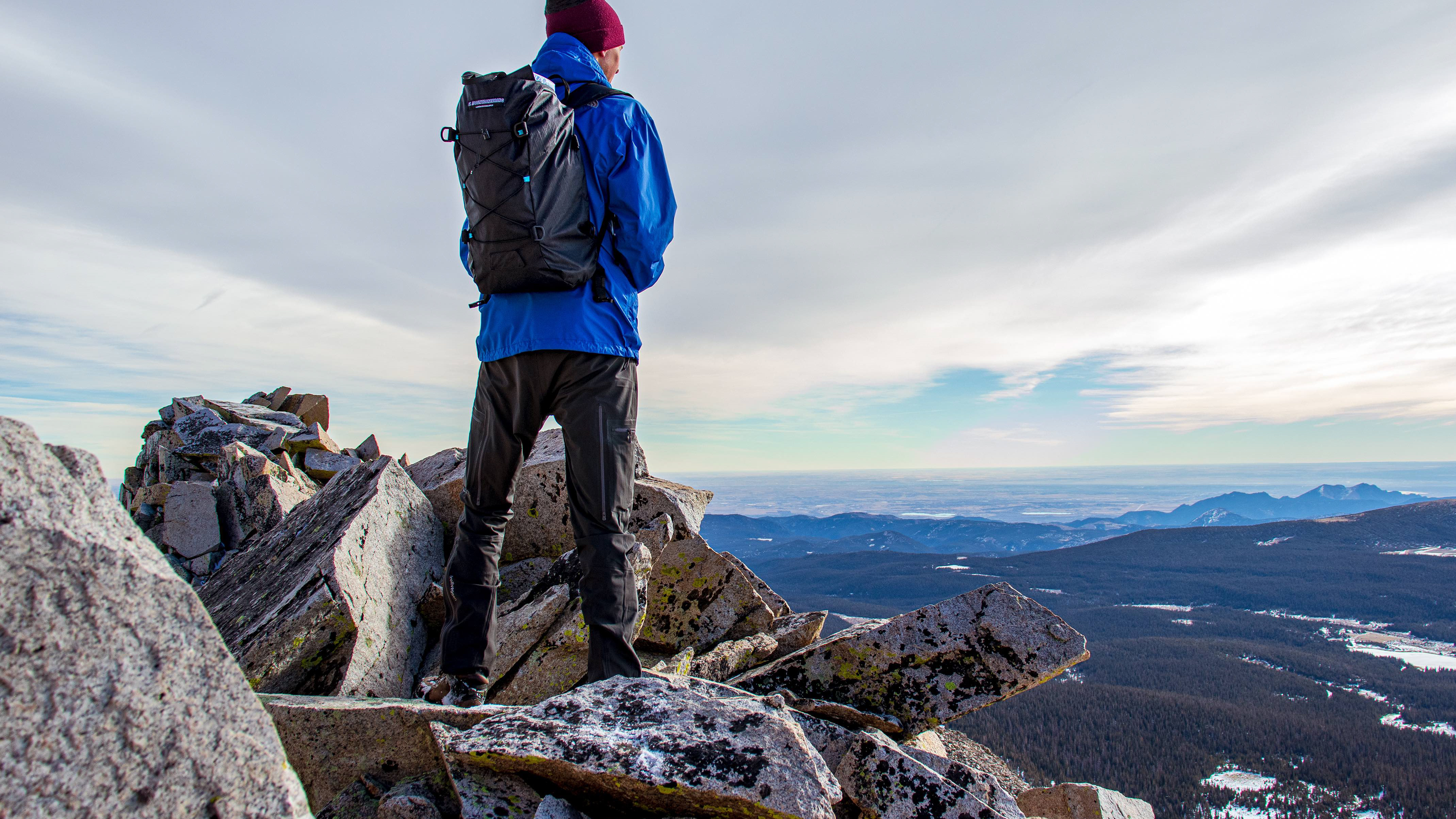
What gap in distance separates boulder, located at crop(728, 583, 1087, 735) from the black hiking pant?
223cm

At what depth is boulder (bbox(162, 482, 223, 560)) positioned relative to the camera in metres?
10.3

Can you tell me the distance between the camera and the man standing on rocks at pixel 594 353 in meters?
4.27

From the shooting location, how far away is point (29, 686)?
1778 millimetres

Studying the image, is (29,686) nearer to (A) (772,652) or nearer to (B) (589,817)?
(B) (589,817)

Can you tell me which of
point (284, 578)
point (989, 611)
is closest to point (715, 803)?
point (989, 611)

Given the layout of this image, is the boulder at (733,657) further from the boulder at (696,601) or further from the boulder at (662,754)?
the boulder at (662,754)

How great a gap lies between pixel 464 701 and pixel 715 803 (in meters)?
2.45

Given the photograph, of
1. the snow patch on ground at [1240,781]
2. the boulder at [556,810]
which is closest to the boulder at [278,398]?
the boulder at [556,810]

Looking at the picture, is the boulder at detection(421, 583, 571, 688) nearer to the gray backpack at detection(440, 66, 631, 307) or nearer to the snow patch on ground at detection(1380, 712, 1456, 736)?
the gray backpack at detection(440, 66, 631, 307)

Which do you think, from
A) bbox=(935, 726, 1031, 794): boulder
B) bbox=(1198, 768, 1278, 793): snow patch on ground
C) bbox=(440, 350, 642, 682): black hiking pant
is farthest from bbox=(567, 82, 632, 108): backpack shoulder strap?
bbox=(1198, 768, 1278, 793): snow patch on ground

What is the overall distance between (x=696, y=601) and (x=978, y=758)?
3.40m

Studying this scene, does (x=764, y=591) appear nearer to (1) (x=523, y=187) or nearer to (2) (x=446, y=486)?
(2) (x=446, y=486)


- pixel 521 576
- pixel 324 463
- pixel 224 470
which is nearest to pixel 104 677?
pixel 521 576

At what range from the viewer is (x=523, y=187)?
13.3 feet
